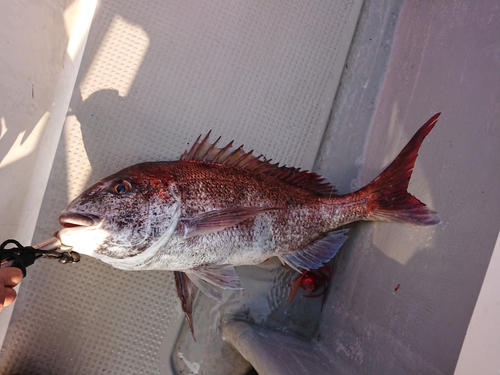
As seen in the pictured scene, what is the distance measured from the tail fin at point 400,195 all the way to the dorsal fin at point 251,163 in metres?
0.27

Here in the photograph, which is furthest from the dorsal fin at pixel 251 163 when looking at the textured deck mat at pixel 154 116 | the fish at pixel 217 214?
the textured deck mat at pixel 154 116

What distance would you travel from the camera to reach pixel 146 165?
1.84 m

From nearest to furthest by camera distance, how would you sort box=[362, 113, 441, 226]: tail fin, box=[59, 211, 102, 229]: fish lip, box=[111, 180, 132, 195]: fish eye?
box=[59, 211, 102, 229]: fish lip < box=[111, 180, 132, 195]: fish eye < box=[362, 113, 441, 226]: tail fin

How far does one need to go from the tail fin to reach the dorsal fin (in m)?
0.27

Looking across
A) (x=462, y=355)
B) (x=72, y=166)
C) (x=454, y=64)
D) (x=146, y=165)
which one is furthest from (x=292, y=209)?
(x=72, y=166)

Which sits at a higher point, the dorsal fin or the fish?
the dorsal fin

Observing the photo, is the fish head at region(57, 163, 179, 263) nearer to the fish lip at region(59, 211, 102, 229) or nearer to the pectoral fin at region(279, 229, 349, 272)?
the fish lip at region(59, 211, 102, 229)

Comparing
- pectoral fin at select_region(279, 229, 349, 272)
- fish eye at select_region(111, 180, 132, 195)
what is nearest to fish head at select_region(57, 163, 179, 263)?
fish eye at select_region(111, 180, 132, 195)

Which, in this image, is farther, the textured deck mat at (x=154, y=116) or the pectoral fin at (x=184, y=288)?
the textured deck mat at (x=154, y=116)

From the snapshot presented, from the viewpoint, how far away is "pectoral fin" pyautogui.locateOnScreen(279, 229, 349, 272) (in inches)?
Answer: 83.4

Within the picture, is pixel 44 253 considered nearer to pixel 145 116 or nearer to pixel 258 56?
pixel 145 116

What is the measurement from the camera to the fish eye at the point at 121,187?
1.67m

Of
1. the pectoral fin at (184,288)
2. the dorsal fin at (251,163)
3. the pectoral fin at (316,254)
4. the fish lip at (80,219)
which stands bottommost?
the pectoral fin at (184,288)

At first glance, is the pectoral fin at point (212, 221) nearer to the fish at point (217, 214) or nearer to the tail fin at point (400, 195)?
the fish at point (217, 214)
